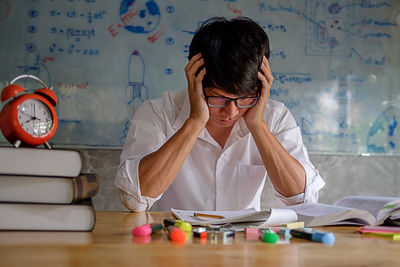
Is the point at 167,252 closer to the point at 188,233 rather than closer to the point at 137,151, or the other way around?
the point at 188,233

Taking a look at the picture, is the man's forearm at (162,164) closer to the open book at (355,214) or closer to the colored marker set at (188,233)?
the open book at (355,214)

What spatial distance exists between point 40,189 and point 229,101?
90 centimetres

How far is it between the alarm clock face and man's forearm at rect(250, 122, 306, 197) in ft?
2.92

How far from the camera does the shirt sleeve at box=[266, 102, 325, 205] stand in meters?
1.50

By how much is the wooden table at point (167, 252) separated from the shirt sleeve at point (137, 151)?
25.0 inches

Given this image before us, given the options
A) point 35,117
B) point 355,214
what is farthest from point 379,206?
point 35,117

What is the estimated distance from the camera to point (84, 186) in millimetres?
714

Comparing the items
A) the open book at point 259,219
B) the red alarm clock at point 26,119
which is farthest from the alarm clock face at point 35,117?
the open book at point 259,219

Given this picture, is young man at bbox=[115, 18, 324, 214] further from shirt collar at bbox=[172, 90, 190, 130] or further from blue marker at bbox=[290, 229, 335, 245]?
blue marker at bbox=[290, 229, 335, 245]

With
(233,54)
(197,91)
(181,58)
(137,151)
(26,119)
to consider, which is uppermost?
(181,58)

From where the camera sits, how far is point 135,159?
1468 mm

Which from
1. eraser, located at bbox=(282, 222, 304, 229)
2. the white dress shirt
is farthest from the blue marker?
the white dress shirt

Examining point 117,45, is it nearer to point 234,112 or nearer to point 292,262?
point 234,112

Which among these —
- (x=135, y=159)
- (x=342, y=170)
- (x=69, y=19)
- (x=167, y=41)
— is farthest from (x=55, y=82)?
(x=342, y=170)
